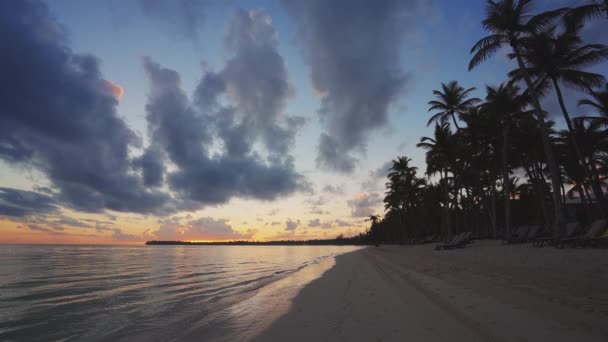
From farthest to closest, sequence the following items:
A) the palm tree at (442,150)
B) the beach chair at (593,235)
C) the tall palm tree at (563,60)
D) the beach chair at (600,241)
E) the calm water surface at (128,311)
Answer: the palm tree at (442,150)
the tall palm tree at (563,60)
the beach chair at (593,235)
the beach chair at (600,241)
the calm water surface at (128,311)

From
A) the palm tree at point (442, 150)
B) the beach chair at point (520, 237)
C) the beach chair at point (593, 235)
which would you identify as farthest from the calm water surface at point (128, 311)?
the palm tree at point (442, 150)

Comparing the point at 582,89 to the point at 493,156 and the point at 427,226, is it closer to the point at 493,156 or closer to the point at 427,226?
the point at 493,156

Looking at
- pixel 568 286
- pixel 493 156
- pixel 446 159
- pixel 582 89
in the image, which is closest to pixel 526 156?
pixel 493 156

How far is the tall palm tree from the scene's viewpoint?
19422mm

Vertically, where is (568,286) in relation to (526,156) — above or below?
below

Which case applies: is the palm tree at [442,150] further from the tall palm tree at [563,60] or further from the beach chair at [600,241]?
the beach chair at [600,241]

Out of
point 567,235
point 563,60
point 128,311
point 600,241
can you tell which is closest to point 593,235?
point 600,241

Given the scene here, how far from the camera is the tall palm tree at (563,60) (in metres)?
19.4

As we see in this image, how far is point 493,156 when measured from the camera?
30.0 m

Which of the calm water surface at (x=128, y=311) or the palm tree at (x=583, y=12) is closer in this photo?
the calm water surface at (x=128, y=311)

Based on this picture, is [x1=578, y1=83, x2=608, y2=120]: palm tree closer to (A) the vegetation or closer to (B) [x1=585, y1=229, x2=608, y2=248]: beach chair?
(A) the vegetation

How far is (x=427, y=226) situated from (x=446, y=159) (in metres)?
40.6

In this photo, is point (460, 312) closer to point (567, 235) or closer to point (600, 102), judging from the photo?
point (567, 235)

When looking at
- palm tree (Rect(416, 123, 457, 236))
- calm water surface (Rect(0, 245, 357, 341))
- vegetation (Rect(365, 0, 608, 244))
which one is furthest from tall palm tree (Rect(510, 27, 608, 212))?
calm water surface (Rect(0, 245, 357, 341))
